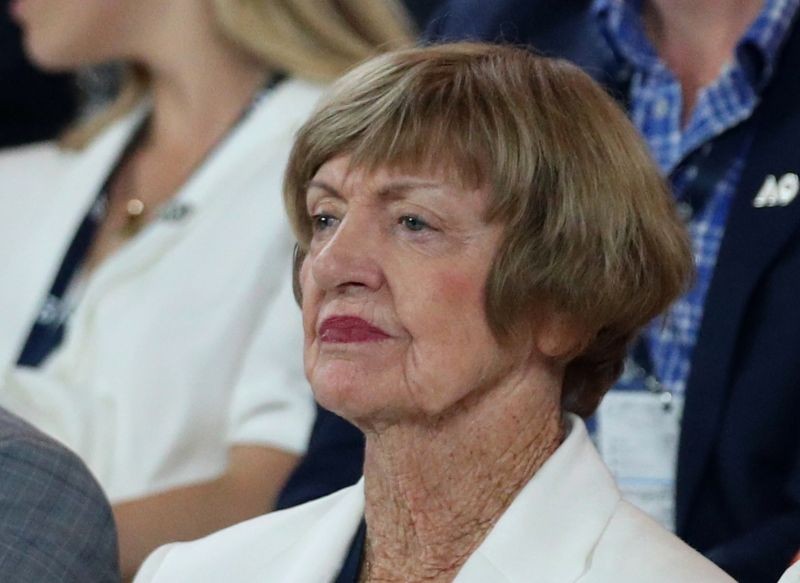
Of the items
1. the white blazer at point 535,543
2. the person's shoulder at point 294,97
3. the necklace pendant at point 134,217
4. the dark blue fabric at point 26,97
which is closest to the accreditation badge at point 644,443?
the white blazer at point 535,543

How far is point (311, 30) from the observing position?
340 centimetres

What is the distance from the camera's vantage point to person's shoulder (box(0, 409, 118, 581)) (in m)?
2.08

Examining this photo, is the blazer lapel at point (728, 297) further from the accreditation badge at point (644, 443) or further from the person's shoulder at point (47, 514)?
the person's shoulder at point (47, 514)

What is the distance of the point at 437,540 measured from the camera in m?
2.05

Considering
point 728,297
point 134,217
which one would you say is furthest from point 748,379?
point 134,217

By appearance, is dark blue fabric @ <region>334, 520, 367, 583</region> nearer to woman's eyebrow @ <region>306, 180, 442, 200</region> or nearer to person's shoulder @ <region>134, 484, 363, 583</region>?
person's shoulder @ <region>134, 484, 363, 583</region>

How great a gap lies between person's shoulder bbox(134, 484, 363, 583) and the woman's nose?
28cm

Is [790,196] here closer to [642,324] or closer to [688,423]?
[688,423]

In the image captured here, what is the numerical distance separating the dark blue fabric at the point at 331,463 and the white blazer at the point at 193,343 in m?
0.36

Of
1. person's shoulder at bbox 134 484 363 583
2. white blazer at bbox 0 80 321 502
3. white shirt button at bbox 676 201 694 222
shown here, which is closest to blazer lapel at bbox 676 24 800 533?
white shirt button at bbox 676 201 694 222

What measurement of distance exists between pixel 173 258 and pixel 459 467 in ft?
4.52

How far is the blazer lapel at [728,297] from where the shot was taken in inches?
97.7

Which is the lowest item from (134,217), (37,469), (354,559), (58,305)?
(58,305)

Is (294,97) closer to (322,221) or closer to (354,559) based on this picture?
(322,221)
